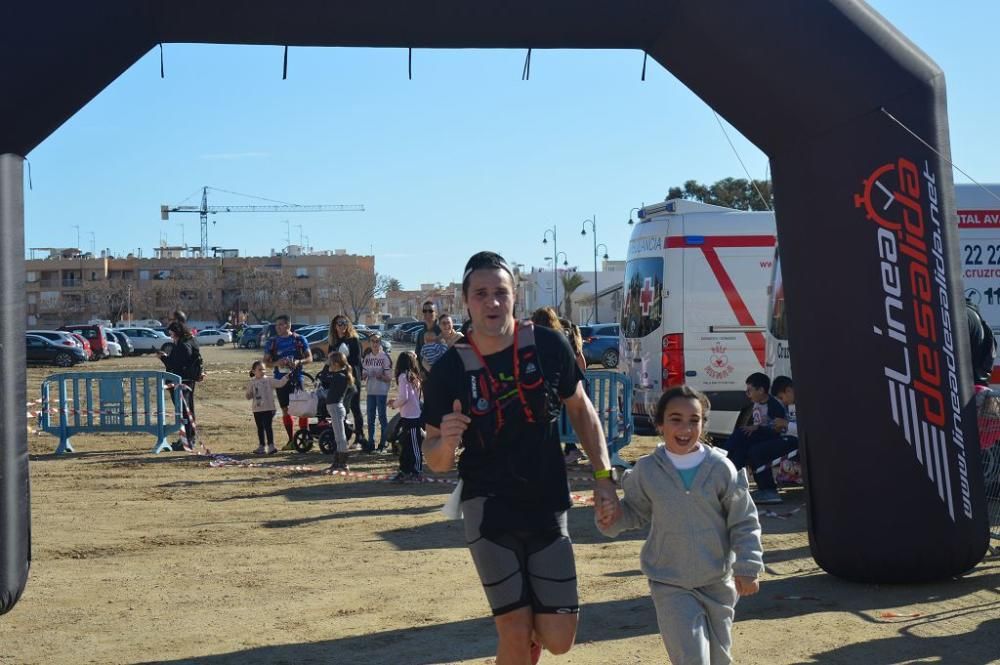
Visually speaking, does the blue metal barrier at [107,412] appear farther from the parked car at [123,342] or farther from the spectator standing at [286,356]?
the parked car at [123,342]

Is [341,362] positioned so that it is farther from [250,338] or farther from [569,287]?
[569,287]

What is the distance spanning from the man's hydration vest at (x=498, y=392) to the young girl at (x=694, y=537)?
517 mm

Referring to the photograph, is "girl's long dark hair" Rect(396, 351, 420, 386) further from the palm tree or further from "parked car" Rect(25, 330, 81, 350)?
the palm tree

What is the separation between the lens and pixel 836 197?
707 cm

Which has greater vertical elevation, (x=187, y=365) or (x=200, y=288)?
(x=200, y=288)

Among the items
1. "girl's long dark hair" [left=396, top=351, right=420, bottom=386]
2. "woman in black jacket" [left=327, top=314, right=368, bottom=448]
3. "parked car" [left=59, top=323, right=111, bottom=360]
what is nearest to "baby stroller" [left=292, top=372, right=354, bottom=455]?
"woman in black jacket" [left=327, top=314, right=368, bottom=448]

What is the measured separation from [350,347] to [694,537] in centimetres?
1143

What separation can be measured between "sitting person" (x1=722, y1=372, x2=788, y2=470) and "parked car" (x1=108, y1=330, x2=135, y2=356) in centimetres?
5094

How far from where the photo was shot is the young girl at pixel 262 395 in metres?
15.8

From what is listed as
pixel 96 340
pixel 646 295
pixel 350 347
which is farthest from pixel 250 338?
pixel 646 295

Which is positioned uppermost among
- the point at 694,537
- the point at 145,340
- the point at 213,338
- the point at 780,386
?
the point at 213,338

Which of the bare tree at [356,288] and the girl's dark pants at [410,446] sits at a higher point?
the bare tree at [356,288]

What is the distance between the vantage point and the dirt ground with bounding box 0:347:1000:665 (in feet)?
20.5

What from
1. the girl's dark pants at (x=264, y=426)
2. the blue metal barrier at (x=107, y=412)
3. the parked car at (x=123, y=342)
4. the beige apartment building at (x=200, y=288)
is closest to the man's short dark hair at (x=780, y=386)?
the girl's dark pants at (x=264, y=426)
